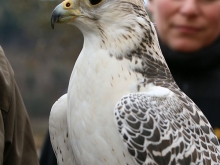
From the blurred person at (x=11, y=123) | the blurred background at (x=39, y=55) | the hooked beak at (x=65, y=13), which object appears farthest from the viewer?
the blurred background at (x=39, y=55)

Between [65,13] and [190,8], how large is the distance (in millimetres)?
971

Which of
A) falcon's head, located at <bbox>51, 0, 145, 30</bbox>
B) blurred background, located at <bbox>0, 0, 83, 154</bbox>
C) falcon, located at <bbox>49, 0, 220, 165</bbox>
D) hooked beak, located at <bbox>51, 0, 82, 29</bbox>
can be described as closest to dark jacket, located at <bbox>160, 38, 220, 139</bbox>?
falcon, located at <bbox>49, 0, 220, 165</bbox>

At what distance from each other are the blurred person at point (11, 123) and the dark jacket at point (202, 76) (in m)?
1.07

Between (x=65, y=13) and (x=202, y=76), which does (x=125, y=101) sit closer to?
(x=65, y=13)

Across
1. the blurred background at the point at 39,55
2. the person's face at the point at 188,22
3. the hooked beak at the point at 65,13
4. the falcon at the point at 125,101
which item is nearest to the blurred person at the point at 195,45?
the person's face at the point at 188,22

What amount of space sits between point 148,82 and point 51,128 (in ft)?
2.06

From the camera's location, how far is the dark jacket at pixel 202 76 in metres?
3.16

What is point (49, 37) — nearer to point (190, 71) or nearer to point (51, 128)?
point (190, 71)

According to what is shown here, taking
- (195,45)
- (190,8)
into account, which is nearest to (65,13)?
(190,8)

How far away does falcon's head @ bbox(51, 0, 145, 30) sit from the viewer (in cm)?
234

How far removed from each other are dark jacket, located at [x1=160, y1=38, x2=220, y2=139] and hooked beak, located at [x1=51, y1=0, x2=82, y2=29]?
1.02m

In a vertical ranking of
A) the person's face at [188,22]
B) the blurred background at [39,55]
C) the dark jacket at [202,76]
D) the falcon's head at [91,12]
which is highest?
the falcon's head at [91,12]

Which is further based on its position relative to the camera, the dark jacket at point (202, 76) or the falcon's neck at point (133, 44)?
the dark jacket at point (202, 76)

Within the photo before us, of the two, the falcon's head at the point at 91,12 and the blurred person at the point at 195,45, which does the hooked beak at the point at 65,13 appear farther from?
the blurred person at the point at 195,45
